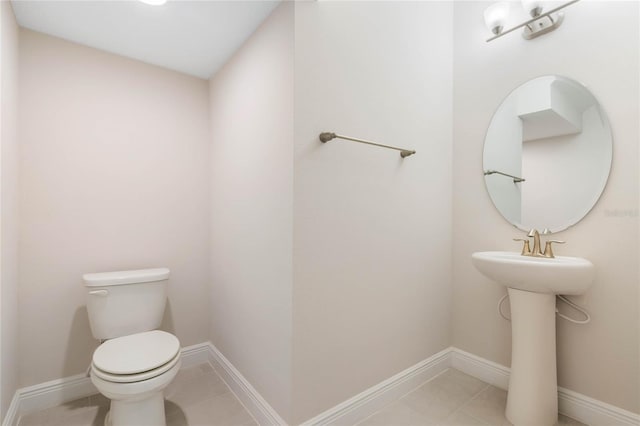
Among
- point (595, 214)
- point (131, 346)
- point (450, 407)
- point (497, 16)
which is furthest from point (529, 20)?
point (131, 346)

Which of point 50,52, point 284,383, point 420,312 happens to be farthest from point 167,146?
point 420,312

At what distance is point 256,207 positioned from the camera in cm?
162

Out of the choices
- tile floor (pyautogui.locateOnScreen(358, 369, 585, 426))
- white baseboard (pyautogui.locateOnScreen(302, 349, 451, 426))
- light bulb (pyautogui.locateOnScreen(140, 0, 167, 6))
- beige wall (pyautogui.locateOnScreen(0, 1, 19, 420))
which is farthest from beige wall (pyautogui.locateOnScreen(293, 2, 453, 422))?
beige wall (pyautogui.locateOnScreen(0, 1, 19, 420))

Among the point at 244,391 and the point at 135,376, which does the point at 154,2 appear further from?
the point at 244,391

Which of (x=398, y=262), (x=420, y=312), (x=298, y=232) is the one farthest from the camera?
(x=420, y=312)

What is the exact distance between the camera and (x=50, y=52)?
5.45ft

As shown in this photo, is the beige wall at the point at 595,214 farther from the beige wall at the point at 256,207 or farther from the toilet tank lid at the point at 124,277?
the toilet tank lid at the point at 124,277

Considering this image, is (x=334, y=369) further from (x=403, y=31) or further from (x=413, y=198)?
(x=403, y=31)

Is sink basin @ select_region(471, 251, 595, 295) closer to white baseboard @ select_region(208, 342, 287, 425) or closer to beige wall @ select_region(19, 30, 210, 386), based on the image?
white baseboard @ select_region(208, 342, 287, 425)

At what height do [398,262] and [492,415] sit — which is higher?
[398,262]

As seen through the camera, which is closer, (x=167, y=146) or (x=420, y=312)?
(x=420, y=312)

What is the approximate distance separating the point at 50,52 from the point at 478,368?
3093mm

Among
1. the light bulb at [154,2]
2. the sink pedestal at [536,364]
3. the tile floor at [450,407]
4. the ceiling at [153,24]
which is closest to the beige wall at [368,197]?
the tile floor at [450,407]

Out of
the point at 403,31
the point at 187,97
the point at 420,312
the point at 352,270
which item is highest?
the point at 403,31
